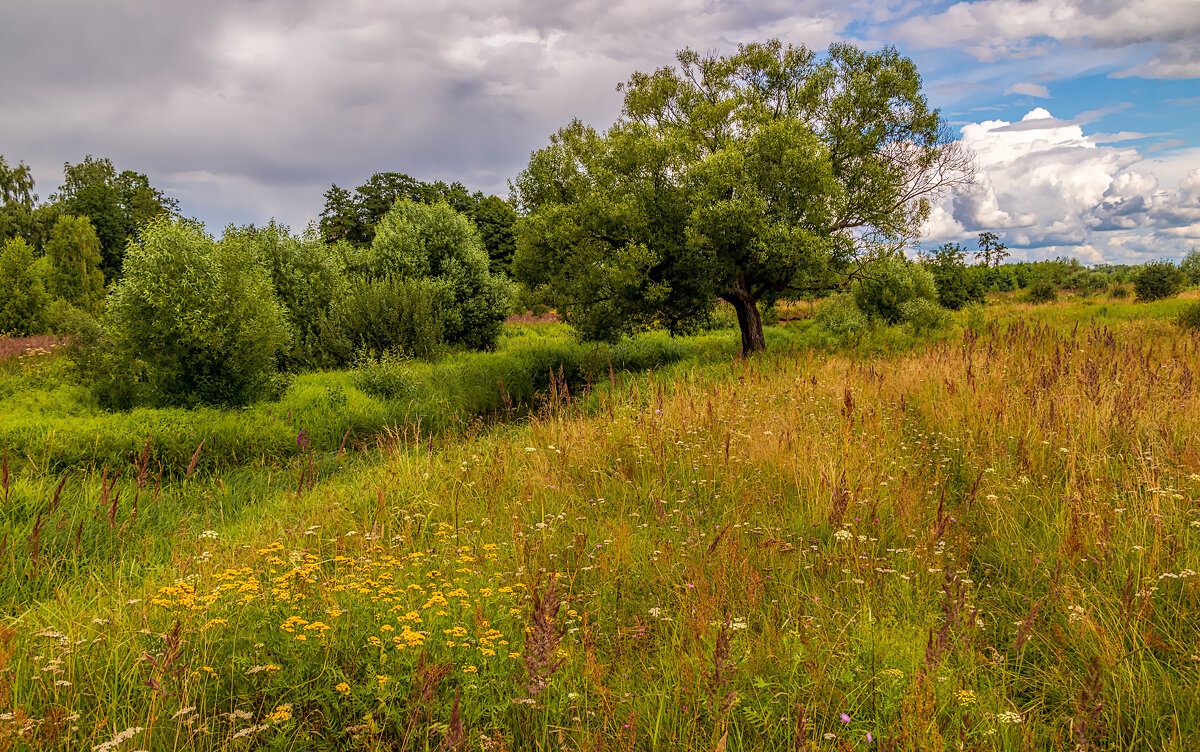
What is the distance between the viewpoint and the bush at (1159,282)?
28531mm

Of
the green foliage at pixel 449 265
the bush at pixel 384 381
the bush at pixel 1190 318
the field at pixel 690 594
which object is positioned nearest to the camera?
the field at pixel 690 594

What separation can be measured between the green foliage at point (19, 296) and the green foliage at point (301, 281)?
60.8 ft

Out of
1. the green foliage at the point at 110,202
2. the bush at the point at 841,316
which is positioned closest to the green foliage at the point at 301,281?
the bush at the point at 841,316

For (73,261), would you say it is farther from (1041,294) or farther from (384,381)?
(1041,294)

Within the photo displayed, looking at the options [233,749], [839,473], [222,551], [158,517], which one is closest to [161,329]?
[158,517]

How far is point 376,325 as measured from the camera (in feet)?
63.5

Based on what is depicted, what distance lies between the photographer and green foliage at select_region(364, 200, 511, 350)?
78.8 ft

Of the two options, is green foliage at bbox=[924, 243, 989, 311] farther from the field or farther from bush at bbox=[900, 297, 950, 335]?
the field

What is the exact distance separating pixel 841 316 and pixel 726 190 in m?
11.5

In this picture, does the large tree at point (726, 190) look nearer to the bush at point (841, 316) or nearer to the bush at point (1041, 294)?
the bush at point (841, 316)

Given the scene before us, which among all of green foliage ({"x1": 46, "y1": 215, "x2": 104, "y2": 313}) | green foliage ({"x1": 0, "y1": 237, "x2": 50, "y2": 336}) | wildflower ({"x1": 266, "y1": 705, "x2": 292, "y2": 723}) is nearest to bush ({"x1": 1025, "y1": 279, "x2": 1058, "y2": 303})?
wildflower ({"x1": 266, "y1": 705, "x2": 292, "y2": 723})

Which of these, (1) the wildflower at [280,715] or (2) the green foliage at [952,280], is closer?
(1) the wildflower at [280,715]

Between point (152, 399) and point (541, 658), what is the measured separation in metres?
14.0

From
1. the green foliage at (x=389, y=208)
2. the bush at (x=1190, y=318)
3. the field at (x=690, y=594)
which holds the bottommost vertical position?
the field at (x=690, y=594)
